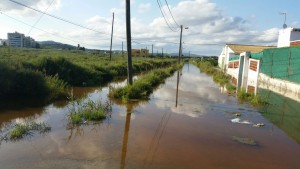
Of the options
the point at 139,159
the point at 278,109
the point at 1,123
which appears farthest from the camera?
the point at 278,109

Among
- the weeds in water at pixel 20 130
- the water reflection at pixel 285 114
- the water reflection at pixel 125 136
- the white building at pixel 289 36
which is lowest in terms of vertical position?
the water reflection at pixel 285 114

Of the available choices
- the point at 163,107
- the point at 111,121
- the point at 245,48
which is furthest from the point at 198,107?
the point at 245,48

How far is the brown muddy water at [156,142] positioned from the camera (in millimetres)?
5680

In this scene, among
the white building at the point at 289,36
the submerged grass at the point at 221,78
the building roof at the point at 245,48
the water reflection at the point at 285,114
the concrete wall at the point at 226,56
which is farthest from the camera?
the building roof at the point at 245,48

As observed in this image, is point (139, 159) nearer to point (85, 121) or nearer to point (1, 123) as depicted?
point (85, 121)

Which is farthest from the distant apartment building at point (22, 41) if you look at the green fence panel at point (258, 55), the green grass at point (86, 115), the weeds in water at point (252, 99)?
the green grass at point (86, 115)

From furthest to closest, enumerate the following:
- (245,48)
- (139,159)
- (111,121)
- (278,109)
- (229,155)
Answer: (245,48), (278,109), (111,121), (229,155), (139,159)

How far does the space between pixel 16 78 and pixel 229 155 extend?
9109 mm

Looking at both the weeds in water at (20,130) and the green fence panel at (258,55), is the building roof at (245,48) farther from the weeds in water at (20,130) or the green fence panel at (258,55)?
the weeds in water at (20,130)

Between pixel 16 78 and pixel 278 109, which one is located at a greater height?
pixel 16 78

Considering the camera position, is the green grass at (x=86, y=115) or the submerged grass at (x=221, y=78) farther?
the submerged grass at (x=221, y=78)

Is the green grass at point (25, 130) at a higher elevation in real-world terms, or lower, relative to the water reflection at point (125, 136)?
higher

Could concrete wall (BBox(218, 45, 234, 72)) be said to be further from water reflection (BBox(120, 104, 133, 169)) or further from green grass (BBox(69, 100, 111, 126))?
green grass (BBox(69, 100, 111, 126))

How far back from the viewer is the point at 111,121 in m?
8.90
